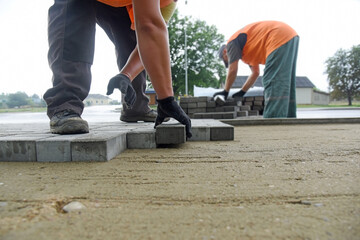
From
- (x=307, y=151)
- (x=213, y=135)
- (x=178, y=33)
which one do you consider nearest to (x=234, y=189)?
(x=307, y=151)

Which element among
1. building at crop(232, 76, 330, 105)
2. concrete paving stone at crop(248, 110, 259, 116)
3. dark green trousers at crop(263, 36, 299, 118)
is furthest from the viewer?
building at crop(232, 76, 330, 105)

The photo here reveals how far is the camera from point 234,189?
80 centimetres

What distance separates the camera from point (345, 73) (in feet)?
95.9

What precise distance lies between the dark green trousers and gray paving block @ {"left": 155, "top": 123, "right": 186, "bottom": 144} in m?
3.28

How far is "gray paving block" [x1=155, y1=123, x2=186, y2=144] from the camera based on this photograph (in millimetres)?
1513

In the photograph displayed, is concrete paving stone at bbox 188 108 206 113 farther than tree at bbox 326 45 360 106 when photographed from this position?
No

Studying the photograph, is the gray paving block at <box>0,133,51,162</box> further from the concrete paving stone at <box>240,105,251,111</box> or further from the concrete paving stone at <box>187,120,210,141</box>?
the concrete paving stone at <box>240,105,251,111</box>

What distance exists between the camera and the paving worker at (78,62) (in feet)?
4.58

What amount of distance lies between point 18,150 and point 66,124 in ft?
1.02

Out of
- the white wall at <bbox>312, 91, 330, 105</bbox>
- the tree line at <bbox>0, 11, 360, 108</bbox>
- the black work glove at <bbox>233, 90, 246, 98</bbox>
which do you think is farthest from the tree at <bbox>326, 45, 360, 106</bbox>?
the black work glove at <bbox>233, 90, 246, 98</bbox>

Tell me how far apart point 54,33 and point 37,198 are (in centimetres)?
140

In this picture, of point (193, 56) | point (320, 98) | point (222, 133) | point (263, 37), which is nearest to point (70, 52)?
point (222, 133)

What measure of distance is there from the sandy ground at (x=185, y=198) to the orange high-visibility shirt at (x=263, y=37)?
11.4ft

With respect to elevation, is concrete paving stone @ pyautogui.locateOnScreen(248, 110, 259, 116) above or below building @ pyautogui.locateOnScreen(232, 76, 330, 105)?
below
